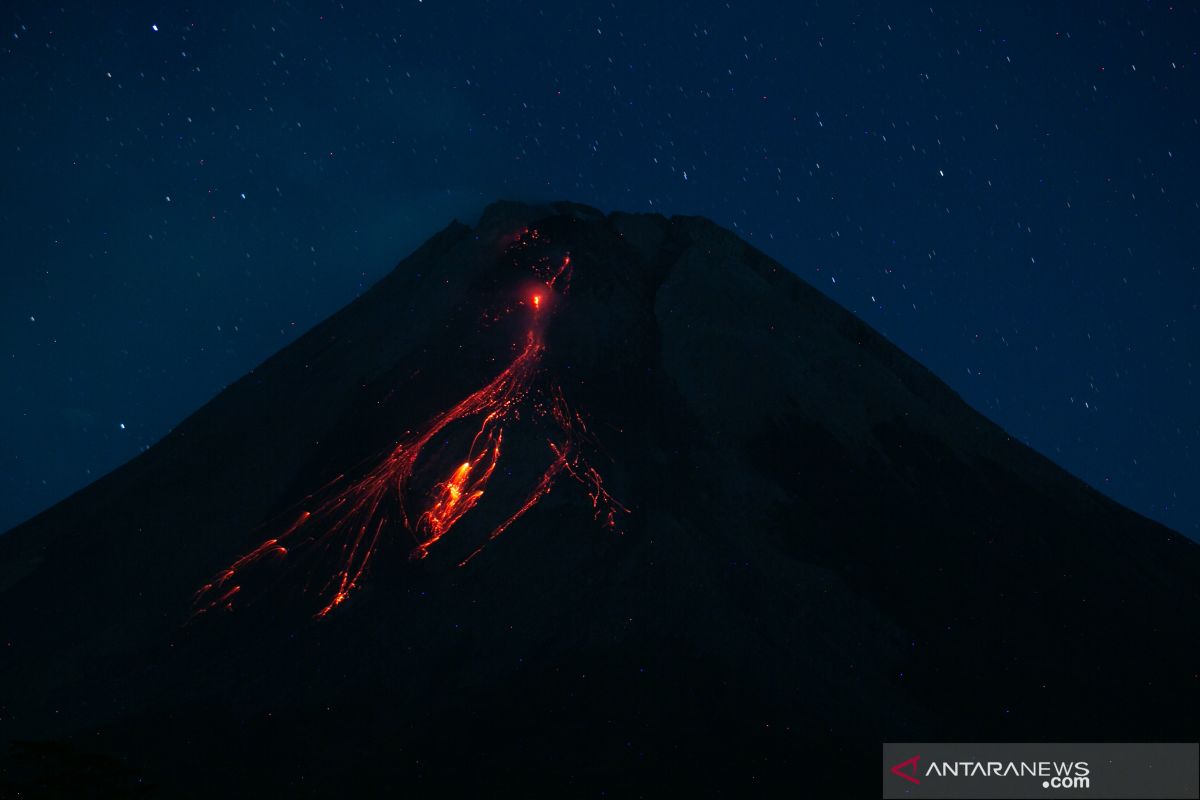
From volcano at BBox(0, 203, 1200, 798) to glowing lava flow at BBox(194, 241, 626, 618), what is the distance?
121 mm

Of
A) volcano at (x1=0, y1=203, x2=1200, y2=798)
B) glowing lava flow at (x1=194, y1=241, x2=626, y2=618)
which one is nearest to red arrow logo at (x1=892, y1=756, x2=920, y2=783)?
volcano at (x1=0, y1=203, x2=1200, y2=798)

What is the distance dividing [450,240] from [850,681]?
35538 millimetres

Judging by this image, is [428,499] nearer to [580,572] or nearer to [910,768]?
[580,572]

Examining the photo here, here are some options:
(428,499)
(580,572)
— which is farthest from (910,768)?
(428,499)

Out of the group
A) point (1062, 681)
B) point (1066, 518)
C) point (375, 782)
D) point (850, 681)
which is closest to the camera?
point (375, 782)

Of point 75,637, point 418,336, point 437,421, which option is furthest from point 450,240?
point 75,637

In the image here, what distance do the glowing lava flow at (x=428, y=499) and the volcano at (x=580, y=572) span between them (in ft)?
0.40

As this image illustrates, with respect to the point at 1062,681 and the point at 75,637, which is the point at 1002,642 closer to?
the point at 1062,681

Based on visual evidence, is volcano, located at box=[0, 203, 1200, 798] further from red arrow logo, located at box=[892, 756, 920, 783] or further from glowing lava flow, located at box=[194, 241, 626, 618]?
red arrow logo, located at box=[892, 756, 920, 783]

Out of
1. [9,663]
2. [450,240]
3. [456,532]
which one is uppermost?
[450,240]

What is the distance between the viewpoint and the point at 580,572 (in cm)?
2570

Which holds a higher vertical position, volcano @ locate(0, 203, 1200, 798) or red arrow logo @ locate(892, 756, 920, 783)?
volcano @ locate(0, 203, 1200, 798)

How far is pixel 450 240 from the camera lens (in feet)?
163

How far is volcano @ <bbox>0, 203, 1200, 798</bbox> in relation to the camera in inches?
825
